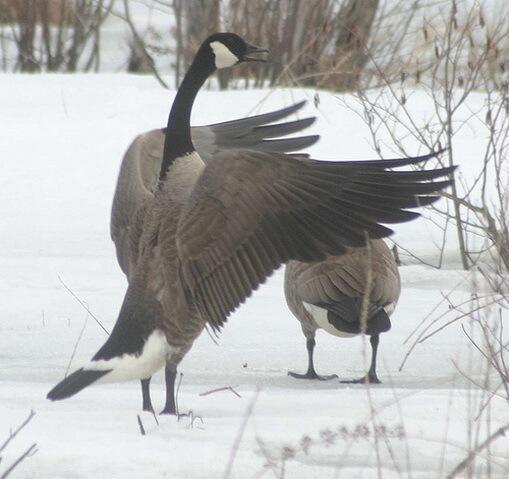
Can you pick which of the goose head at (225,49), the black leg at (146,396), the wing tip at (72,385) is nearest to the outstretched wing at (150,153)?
the goose head at (225,49)

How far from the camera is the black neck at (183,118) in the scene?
17.5 feet

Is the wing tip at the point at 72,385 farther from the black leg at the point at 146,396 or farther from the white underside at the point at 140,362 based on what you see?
the black leg at the point at 146,396

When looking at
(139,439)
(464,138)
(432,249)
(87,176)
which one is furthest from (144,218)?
(464,138)

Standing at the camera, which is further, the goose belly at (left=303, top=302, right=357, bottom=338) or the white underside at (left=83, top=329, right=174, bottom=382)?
the goose belly at (left=303, top=302, right=357, bottom=338)

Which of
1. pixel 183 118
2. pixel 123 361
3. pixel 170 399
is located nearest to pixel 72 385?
pixel 123 361

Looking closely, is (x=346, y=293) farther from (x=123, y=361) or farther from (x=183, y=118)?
(x=123, y=361)

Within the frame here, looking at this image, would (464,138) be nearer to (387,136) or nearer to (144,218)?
(387,136)

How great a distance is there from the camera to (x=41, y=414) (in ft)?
15.4

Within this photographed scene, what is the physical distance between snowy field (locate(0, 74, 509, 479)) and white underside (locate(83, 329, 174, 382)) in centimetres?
15

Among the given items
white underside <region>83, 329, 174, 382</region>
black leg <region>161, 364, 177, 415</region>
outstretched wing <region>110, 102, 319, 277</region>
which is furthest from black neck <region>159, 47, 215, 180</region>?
black leg <region>161, 364, 177, 415</region>

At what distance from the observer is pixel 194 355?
652cm

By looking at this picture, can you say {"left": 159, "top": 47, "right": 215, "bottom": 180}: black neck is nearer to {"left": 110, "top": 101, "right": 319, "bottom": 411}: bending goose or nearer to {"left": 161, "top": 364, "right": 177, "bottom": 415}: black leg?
{"left": 110, "top": 101, "right": 319, "bottom": 411}: bending goose

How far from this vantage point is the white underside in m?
4.84

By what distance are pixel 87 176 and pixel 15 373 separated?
15.9 feet
